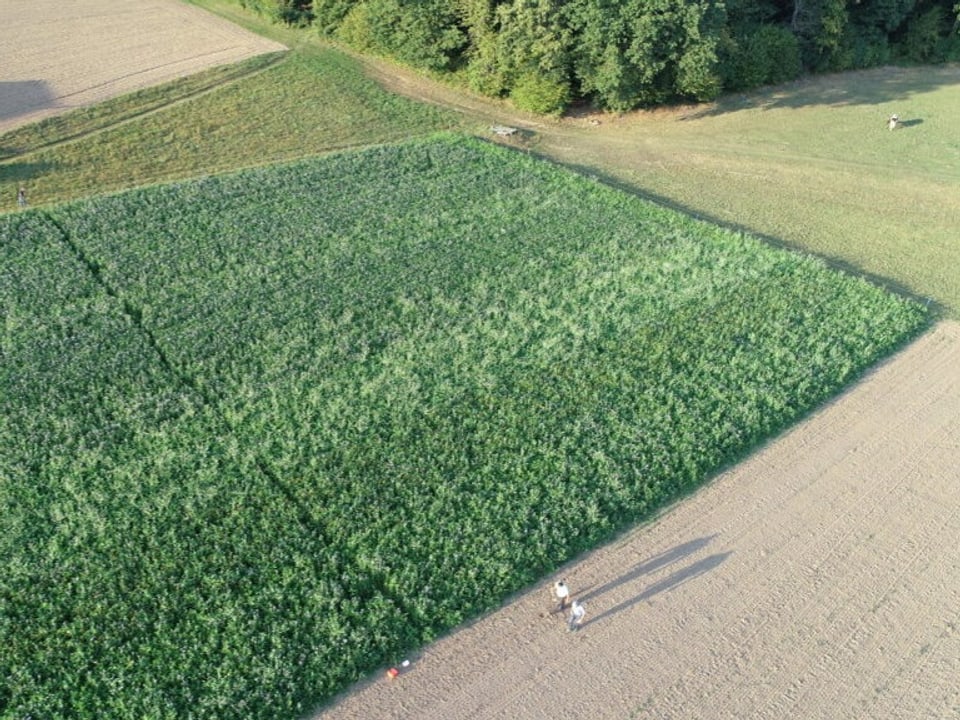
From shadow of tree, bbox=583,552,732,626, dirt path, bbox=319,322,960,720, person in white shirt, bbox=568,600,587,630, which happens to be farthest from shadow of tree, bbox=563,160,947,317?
person in white shirt, bbox=568,600,587,630

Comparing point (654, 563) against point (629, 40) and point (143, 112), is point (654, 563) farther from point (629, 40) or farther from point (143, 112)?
point (143, 112)

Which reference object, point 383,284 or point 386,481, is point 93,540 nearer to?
point 386,481

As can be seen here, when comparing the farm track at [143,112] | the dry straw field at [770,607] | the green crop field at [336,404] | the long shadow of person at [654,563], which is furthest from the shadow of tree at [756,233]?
the farm track at [143,112]

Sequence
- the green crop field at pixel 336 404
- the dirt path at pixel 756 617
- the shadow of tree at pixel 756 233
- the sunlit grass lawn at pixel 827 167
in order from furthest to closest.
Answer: the sunlit grass lawn at pixel 827 167 → the shadow of tree at pixel 756 233 → the green crop field at pixel 336 404 → the dirt path at pixel 756 617

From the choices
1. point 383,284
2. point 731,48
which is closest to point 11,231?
point 383,284

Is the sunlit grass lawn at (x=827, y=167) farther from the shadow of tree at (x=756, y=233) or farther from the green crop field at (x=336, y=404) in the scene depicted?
the green crop field at (x=336, y=404)

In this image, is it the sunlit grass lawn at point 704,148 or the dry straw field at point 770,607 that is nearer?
the dry straw field at point 770,607
